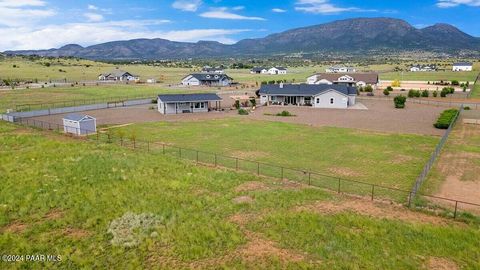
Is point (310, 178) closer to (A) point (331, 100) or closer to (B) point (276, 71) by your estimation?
(A) point (331, 100)

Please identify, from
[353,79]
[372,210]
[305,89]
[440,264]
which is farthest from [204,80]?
[440,264]

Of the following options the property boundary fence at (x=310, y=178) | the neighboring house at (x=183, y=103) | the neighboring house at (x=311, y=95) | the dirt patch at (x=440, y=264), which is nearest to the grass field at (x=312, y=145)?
the property boundary fence at (x=310, y=178)

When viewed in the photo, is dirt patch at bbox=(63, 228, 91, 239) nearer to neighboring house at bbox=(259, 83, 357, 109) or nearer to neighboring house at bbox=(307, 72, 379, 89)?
neighboring house at bbox=(259, 83, 357, 109)

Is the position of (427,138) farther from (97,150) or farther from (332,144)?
(97,150)

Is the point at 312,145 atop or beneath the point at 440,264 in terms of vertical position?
atop

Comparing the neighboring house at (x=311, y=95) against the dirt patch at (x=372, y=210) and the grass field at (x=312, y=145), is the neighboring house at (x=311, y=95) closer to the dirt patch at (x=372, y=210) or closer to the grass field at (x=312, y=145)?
the grass field at (x=312, y=145)

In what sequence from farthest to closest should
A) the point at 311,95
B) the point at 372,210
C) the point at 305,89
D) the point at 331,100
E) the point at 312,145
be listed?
the point at 305,89 < the point at 311,95 < the point at 331,100 < the point at 312,145 < the point at 372,210

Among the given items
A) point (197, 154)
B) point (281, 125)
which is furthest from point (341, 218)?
point (281, 125)

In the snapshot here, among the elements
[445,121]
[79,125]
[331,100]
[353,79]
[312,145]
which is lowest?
[312,145]
